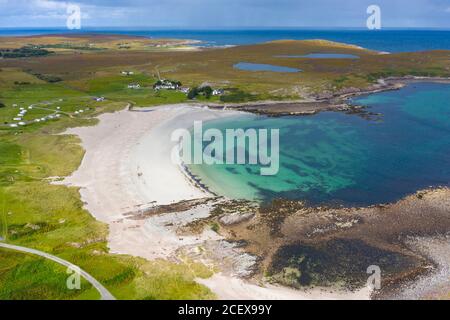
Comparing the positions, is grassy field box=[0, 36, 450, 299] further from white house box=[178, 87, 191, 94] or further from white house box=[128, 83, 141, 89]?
white house box=[178, 87, 191, 94]

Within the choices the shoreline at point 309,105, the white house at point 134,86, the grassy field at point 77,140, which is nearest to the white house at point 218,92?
the grassy field at point 77,140

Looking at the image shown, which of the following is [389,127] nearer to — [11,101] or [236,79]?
[236,79]

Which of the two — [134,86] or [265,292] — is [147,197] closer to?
[265,292]

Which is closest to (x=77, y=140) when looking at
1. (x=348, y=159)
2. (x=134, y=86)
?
(x=348, y=159)

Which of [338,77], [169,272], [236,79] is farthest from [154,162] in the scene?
[338,77]

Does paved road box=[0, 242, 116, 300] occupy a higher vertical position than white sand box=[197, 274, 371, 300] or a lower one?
higher

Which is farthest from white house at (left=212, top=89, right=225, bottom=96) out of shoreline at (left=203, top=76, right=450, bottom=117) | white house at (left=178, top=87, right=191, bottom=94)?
shoreline at (left=203, top=76, right=450, bottom=117)

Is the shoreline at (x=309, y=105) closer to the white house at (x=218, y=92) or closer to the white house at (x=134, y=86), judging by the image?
the white house at (x=218, y=92)
